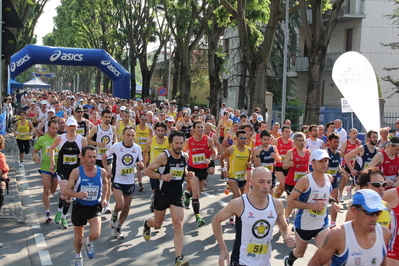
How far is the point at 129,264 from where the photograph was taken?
683cm

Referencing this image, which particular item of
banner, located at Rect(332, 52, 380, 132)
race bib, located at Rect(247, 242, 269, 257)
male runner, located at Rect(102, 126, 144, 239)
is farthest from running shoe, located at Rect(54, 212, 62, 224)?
banner, located at Rect(332, 52, 380, 132)

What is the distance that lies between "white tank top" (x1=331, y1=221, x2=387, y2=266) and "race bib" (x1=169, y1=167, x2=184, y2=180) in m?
3.69

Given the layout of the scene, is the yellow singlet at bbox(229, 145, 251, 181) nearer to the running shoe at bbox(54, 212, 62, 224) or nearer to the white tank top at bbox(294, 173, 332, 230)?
the white tank top at bbox(294, 173, 332, 230)

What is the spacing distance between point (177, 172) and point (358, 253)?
3.83 metres

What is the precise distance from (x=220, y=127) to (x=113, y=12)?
2845 centimetres

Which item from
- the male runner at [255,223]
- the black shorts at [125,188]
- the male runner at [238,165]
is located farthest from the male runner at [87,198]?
the male runner at [238,165]

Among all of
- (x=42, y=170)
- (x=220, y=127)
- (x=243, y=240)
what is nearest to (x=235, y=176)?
(x=42, y=170)

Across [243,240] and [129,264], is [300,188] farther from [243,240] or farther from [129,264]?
[129,264]

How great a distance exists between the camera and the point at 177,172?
7.16 m

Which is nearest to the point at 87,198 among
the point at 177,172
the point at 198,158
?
the point at 177,172

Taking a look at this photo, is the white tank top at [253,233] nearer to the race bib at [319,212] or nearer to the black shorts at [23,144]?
A: the race bib at [319,212]

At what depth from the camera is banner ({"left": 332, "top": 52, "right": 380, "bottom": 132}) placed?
11438 millimetres

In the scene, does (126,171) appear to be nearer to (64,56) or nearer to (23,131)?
(23,131)

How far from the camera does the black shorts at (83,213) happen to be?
6.58 metres
